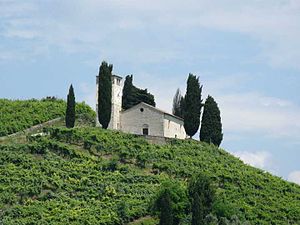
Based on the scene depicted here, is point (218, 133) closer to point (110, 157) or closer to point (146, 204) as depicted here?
point (110, 157)

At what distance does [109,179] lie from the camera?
2426 inches

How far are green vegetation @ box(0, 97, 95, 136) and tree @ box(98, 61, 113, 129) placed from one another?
6.08m

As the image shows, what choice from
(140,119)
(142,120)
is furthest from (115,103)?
(142,120)

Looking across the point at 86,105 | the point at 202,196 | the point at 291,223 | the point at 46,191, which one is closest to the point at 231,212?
the point at 202,196

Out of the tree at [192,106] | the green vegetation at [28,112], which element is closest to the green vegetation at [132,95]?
the green vegetation at [28,112]

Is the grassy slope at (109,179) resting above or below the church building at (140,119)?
below

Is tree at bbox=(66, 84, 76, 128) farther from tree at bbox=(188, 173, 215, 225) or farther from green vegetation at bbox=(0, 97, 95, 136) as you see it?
tree at bbox=(188, 173, 215, 225)

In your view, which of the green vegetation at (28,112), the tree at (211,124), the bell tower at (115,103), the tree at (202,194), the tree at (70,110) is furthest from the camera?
the green vegetation at (28,112)

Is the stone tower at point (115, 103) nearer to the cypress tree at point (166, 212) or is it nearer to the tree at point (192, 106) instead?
the tree at point (192, 106)

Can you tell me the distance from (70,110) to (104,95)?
9.07ft

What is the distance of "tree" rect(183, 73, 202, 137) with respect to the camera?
7131 centimetres

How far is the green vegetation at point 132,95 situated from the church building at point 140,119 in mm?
6379

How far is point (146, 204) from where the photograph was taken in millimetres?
57531

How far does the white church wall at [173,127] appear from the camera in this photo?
7262 centimetres
